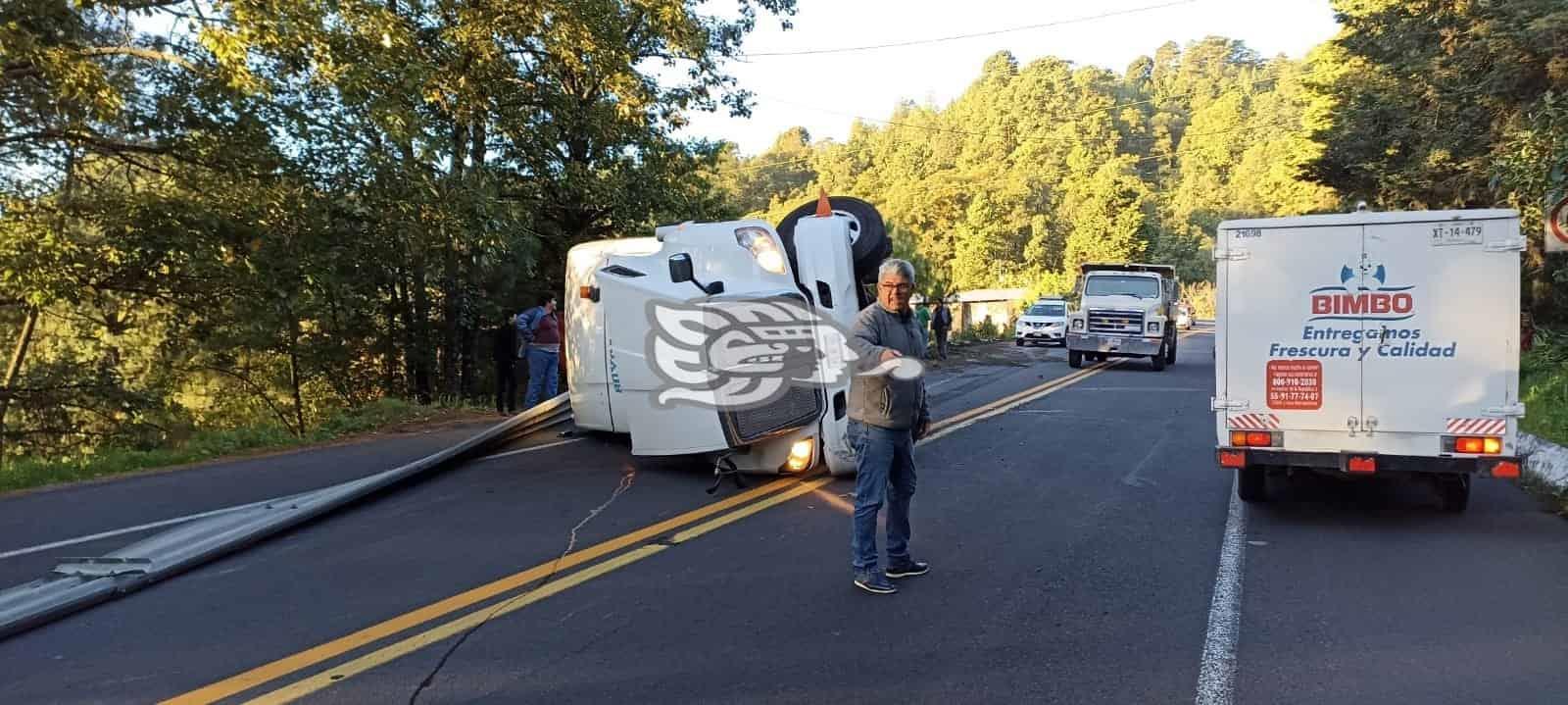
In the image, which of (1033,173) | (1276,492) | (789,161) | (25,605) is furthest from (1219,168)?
(25,605)

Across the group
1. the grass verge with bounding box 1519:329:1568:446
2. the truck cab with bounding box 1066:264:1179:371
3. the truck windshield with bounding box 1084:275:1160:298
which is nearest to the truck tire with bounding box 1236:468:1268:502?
the grass verge with bounding box 1519:329:1568:446

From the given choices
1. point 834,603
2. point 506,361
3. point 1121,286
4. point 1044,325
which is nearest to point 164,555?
point 834,603

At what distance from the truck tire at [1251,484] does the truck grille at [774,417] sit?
3560 mm

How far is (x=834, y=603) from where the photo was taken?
5.57 metres

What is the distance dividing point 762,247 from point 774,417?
1.92m

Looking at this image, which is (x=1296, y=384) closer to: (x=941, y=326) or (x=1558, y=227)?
(x=1558, y=227)

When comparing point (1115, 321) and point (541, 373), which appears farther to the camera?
point (1115, 321)

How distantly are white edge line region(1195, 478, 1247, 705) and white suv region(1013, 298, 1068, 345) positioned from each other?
29.1m

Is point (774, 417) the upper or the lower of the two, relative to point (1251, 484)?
upper

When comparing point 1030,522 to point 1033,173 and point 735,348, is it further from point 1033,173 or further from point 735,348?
point 1033,173

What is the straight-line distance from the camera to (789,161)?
397 ft

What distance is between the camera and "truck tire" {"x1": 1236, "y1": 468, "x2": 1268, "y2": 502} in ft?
26.7

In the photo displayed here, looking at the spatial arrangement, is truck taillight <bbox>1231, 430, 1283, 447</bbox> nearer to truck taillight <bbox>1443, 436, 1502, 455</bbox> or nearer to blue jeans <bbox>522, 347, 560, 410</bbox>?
truck taillight <bbox>1443, 436, 1502, 455</bbox>

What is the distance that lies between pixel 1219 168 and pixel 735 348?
343 ft
